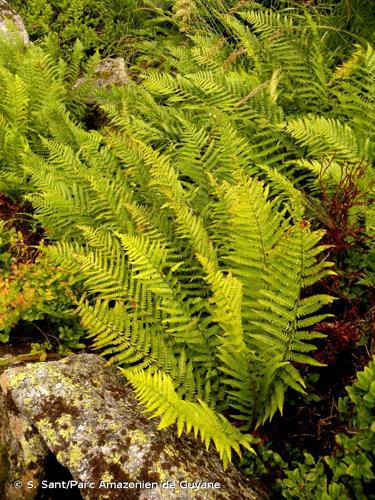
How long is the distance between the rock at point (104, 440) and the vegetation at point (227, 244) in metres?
0.17

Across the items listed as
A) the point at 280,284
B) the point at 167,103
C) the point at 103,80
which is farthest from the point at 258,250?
the point at 103,80

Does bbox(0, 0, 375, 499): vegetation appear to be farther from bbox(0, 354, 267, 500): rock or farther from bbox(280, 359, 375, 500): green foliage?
bbox(0, 354, 267, 500): rock

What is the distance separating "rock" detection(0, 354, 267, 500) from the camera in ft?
6.77

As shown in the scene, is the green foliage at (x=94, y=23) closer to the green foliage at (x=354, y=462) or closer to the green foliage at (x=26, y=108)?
the green foliage at (x=26, y=108)

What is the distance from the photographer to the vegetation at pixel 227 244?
2291 mm

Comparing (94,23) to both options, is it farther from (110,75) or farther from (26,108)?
(26,108)

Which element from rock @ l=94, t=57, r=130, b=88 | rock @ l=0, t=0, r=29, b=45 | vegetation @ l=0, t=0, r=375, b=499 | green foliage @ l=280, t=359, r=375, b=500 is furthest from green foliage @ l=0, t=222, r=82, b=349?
rock @ l=0, t=0, r=29, b=45

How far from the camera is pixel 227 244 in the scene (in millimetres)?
2971

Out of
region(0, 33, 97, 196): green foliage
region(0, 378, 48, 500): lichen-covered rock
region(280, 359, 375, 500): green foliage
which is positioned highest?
region(280, 359, 375, 500): green foliage

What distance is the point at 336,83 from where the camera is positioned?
4.16 meters

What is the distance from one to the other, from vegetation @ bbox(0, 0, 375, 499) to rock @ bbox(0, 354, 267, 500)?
0.54 ft

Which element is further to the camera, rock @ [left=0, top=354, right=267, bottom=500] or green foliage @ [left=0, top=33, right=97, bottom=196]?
green foliage @ [left=0, top=33, right=97, bottom=196]

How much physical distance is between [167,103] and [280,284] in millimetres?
2838

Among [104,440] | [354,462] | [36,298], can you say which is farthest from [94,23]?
[354,462]
